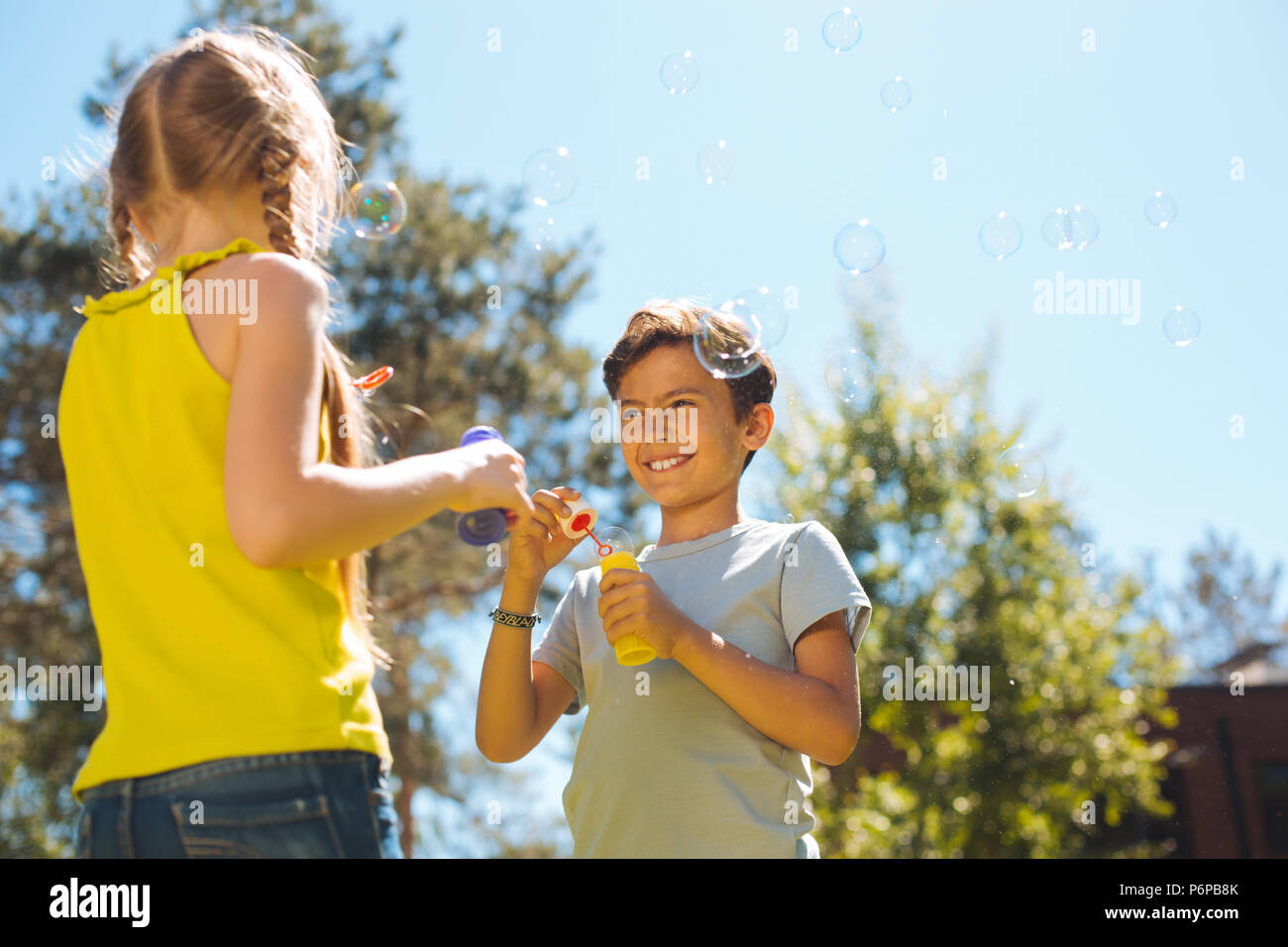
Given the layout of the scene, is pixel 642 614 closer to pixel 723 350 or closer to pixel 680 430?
pixel 680 430

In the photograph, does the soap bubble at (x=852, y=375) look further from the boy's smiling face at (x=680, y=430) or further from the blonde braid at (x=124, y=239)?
the blonde braid at (x=124, y=239)

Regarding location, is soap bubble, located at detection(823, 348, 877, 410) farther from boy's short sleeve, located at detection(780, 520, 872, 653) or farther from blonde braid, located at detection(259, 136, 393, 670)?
blonde braid, located at detection(259, 136, 393, 670)

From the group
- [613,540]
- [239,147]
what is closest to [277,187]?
[239,147]

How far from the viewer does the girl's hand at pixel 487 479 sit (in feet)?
4.81

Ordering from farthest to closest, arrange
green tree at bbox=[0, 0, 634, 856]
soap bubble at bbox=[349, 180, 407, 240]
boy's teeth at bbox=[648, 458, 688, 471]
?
green tree at bbox=[0, 0, 634, 856] < soap bubble at bbox=[349, 180, 407, 240] < boy's teeth at bbox=[648, 458, 688, 471]

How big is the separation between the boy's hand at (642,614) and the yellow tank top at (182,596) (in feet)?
1.51

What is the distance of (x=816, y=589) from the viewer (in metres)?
1.95

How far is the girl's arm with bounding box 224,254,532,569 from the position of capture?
4.24 ft

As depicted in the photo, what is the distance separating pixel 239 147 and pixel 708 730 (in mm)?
1171

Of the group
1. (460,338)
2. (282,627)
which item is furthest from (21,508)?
(282,627)

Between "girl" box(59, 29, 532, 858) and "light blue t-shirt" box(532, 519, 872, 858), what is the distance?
1.80ft
